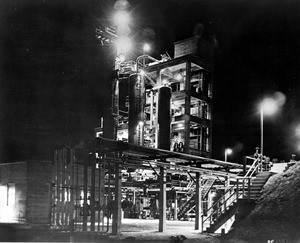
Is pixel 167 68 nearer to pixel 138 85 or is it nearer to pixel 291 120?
pixel 138 85

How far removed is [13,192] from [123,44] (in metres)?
21.4

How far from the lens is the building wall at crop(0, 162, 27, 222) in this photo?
21.9m

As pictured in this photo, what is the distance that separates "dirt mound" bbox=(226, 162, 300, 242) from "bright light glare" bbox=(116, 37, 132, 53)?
22455 millimetres

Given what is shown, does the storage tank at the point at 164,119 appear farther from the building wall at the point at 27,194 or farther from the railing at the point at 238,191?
the building wall at the point at 27,194

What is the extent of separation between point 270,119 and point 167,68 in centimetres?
1659

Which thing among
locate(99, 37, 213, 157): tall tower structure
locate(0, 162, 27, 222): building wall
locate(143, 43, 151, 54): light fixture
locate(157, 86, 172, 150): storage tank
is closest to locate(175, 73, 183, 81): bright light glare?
locate(99, 37, 213, 157): tall tower structure

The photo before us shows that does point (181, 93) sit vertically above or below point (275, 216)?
above

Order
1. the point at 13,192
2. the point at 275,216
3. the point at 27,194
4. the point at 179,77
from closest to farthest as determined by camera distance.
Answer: the point at 275,216 → the point at 27,194 → the point at 13,192 → the point at 179,77

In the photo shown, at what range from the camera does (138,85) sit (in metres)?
36.3

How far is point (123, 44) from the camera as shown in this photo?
38969mm

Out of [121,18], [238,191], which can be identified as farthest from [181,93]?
[238,191]

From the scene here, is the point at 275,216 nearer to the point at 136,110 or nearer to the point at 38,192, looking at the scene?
the point at 38,192

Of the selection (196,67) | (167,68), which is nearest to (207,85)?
(196,67)

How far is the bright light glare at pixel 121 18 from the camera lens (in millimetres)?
38875
